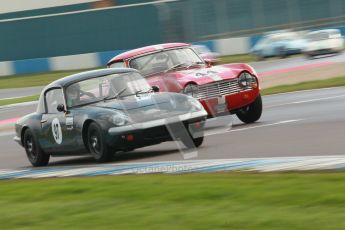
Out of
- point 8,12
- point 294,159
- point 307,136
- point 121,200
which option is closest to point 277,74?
point 307,136

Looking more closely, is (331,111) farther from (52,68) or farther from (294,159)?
(52,68)

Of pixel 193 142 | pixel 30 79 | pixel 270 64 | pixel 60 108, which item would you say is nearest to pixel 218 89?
pixel 193 142

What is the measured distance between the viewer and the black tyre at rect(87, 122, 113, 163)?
38.8 ft

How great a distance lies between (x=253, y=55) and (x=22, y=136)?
2942 centimetres

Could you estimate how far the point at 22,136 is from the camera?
1375 centimetres

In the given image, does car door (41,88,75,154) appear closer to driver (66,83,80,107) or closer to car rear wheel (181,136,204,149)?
driver (66,83,80,107)

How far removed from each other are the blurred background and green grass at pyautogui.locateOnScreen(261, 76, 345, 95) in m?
13.1

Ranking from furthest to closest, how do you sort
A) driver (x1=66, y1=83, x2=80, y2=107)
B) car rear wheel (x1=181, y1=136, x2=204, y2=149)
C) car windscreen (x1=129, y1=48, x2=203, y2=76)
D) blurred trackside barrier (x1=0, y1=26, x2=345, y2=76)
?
blurred trackside barrier (x1=0, y1=26, x2=345, y2=76) → car windscreen (x1=129, y1=48, x2=203, y2=76) → driver (x1=66, y1=83, x2=80, y2=107) → car rear wheel (x1=181, y1=136, x2=204, y2=149)

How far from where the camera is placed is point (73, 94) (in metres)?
12.9

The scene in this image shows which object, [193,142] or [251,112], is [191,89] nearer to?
[251,112]

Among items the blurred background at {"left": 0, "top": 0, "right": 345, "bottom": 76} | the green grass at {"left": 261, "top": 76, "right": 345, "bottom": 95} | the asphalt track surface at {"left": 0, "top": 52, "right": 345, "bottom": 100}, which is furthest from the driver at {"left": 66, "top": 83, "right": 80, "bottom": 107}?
the blurred background at {"left": 0, "top": 0, "right": 345, "bottom": 76}

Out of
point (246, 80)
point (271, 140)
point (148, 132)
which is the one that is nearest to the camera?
point (148, 132)

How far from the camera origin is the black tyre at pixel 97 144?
1182 cm

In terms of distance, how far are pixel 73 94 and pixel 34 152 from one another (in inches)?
45.3
